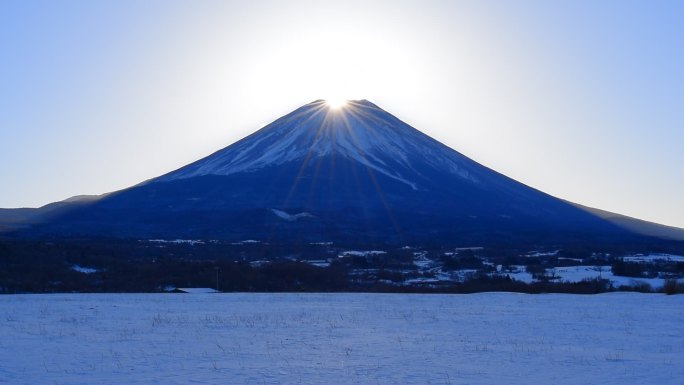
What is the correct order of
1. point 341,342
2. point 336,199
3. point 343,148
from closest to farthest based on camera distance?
1. point 341,342
2. point 336,199
3. point 343,148

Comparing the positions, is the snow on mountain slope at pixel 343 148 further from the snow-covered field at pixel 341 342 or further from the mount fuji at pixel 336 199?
the snow-covered field at pixel 341 342

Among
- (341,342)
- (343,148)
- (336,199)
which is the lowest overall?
(341,342)

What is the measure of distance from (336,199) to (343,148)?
2295 cm

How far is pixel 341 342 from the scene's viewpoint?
49.5ft

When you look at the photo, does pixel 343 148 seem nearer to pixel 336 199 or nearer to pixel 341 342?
pixel 336 199

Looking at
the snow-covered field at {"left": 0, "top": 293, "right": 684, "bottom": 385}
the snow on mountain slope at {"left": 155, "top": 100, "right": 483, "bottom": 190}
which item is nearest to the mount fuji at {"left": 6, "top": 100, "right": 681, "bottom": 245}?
the snow on mountain slope at {"left": 155, "top": 100, "right": 483, "bottom": 190}

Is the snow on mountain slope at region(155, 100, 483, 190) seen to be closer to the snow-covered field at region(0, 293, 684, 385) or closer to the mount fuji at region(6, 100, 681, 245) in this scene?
the mount fuji at region(6, 100, 681, 245)

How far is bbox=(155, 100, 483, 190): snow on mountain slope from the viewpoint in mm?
117688

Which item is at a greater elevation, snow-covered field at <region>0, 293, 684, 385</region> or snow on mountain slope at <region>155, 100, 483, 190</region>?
snow on mountain slope at <region>155, 100, 483, 190</region>

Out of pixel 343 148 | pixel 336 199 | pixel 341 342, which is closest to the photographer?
pixel 341 342

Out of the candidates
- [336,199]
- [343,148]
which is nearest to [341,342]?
[336,199]

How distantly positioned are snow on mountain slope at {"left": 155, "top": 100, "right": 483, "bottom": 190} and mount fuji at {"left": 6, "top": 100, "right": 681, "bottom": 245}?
0.20 meters

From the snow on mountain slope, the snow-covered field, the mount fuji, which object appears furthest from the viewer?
the snow on mountain slope

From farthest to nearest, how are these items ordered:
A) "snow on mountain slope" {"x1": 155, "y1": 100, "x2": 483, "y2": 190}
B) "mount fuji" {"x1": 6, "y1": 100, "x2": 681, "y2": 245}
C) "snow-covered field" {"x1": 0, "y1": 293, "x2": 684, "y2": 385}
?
"snow on mountain slope" {"x1": 155, "y1": 100, "x2": 483, "y2": 190}
"mount fuji" {"x1": 6, "y1": 100, "x2": 681, "y2": 245}
"snow-covered field" {"x1": 0, "y1": 293, "x2": 684, "y2": 385}
